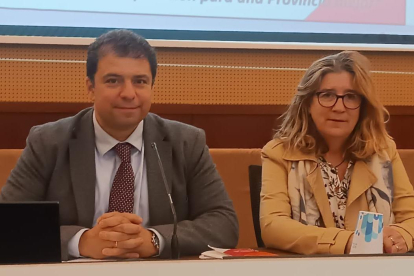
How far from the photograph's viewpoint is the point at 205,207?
195 cm

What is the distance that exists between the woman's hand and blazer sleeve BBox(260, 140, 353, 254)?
117mm

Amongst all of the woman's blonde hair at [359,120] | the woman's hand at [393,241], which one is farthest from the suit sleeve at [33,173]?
the woman's hand at [393,241]

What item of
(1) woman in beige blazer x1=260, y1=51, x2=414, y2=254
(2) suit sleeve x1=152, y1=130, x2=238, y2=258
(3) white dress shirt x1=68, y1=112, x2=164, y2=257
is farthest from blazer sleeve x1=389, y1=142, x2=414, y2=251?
(3) white dress shirt x1=68, y1=112, x2=164, y2=257

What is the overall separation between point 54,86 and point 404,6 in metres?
1.77

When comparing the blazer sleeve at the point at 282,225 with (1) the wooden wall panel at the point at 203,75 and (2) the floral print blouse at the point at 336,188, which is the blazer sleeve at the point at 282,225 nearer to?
(2) the floral print blouse at the point at 336,188

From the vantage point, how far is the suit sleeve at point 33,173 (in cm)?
186

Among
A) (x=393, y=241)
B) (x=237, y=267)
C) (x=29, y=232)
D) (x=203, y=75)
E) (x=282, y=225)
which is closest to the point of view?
(x=237, y=267)

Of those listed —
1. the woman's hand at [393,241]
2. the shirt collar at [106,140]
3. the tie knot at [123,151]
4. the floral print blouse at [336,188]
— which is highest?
the shirt collar at [106,140]

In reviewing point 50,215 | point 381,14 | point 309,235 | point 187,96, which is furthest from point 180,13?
point 50,215

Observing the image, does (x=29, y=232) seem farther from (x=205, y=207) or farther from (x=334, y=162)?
(x=334, y=162)

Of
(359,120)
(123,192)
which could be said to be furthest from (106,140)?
(359,120)

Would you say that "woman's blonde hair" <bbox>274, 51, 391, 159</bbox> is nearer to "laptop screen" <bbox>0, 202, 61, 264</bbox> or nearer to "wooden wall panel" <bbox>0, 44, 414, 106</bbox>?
"wooden wall panel" <bbox>0, 44, 414, 106</bbox>

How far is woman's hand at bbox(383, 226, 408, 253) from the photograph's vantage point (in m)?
1.78

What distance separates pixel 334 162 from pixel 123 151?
0.76m
